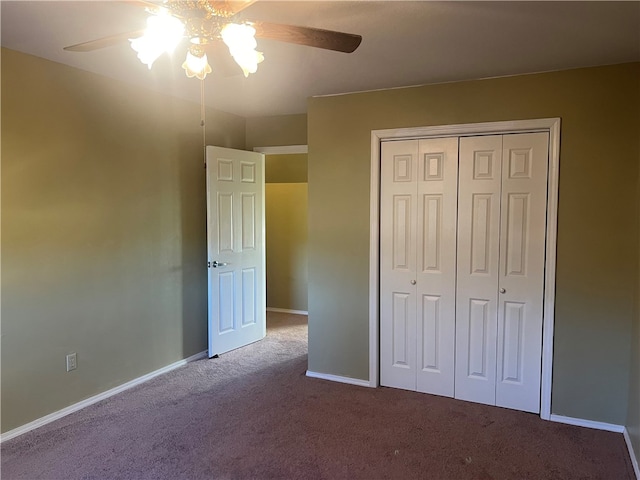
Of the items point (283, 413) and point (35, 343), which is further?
point (283, 413)

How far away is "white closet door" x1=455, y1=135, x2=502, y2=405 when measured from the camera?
303 cm

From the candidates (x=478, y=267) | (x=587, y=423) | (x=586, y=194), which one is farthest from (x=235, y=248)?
(x=587, y=423)

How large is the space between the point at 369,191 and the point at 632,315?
1854 mm

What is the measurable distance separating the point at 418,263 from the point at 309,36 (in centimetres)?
201

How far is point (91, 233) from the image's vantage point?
3.05m

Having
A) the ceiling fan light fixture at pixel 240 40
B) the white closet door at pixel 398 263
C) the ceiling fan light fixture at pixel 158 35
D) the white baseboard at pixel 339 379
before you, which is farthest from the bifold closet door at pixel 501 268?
the ceiling fan light fixture at pixel 158 35

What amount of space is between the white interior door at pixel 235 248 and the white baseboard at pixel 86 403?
0.38 m

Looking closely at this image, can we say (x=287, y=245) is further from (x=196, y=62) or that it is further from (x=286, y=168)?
(x=196, y=62)

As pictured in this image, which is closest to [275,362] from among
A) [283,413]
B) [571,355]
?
[283,413]

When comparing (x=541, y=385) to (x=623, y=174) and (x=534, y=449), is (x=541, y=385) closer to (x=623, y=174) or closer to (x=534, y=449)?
(x=534, y=449)

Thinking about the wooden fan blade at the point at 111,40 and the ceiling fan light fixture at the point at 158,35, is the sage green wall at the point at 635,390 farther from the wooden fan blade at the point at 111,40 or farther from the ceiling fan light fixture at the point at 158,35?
the wooden fan blade at the point at 111,40

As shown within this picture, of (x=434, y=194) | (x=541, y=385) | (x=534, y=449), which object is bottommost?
(x=534, y=449)

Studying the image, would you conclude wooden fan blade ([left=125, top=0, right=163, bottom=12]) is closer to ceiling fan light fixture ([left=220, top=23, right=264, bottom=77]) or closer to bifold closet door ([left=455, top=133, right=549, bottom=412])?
ceiling fan light fixture ([left=220, top=23, right=264, bottom=77])

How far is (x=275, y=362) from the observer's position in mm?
3959
